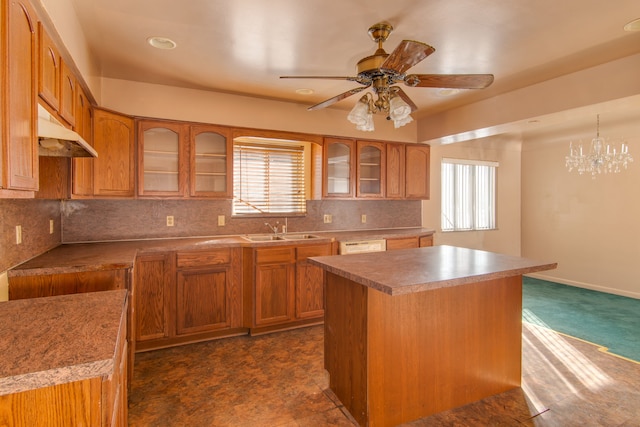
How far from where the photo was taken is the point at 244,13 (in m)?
2.17

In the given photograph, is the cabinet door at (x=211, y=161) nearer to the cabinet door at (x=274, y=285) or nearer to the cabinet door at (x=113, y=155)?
the cabinet door at (x=113, y=155)

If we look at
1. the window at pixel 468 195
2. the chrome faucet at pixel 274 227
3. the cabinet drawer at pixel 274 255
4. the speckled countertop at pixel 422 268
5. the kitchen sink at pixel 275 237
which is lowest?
the cabinet drawer at pixel 274 255

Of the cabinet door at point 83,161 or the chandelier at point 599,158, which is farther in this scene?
the chandelier at point 599,158

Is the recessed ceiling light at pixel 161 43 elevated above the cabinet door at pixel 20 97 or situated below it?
above

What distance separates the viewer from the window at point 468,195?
561 centimetres

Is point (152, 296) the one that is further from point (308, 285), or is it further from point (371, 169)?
point (371, 169)

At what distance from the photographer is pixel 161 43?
258 cm

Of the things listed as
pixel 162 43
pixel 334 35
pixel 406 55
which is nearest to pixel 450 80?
pixel 406 55

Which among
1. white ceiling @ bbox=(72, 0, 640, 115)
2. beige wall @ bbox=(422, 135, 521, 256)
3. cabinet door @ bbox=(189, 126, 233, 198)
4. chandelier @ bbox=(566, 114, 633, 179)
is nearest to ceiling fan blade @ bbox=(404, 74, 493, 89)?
white ceiling @ bbox=(72, 0, 640, 115)

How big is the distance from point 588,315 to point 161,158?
5087 millimetres

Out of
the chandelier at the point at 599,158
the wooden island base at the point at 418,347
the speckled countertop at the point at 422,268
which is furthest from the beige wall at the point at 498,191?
the wooden island base at the point at 418,347

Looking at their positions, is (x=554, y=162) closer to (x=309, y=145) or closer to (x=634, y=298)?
(x=634, y=298)

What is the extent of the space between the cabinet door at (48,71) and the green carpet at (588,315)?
178 inches

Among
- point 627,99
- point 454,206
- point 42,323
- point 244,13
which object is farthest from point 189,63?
point 454,206
